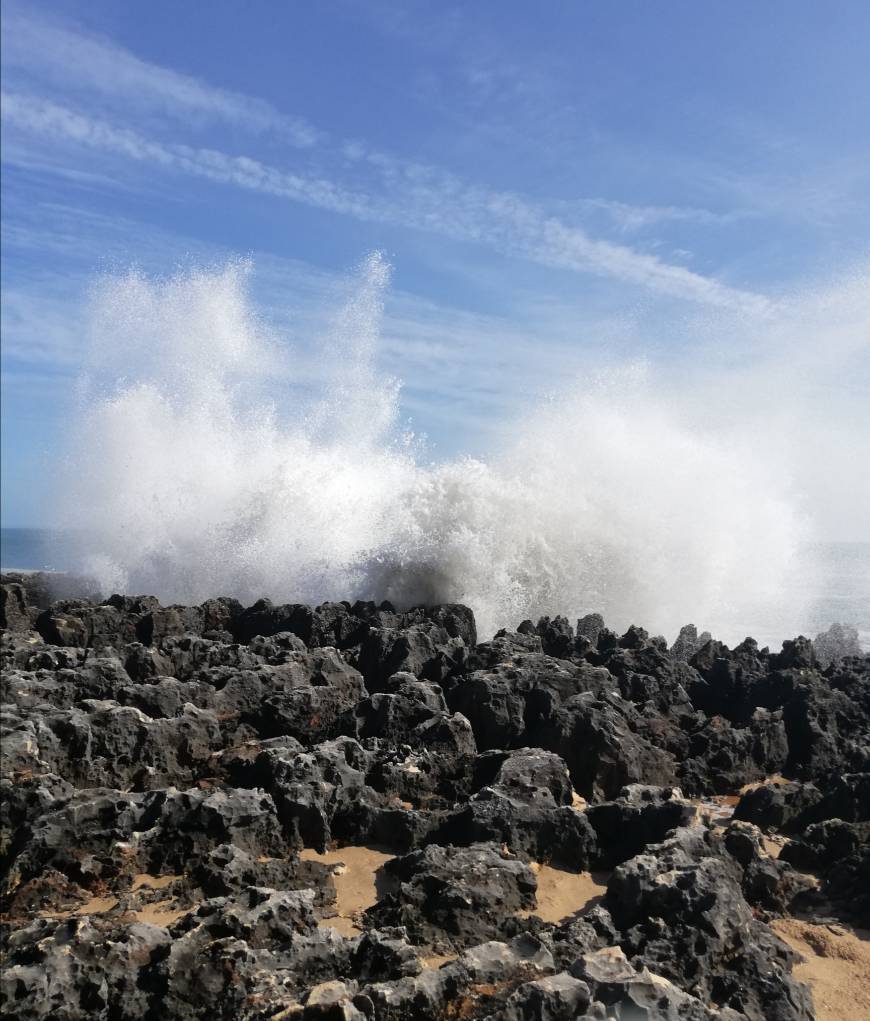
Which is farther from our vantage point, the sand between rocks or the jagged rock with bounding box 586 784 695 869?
the jagged rock with bounding box 586 784 695 869

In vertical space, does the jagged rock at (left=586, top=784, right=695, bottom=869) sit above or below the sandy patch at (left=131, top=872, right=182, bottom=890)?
above

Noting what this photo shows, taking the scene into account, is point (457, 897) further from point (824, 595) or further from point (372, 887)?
point (824, 595)

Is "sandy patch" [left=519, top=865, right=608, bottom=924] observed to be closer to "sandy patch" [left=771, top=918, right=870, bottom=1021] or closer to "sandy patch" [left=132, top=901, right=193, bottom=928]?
"sandy patch" [left=771, top=918, right=870, bottom=1021]

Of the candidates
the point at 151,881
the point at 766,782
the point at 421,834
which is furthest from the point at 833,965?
the point at 151,881

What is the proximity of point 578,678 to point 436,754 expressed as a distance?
9.06ft

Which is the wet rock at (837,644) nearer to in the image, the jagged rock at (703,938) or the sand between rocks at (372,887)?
the sand between rocks at (372,887)

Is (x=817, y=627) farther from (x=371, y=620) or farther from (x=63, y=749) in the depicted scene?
(x=63, y=749)

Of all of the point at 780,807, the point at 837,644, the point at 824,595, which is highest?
the point at 824,595

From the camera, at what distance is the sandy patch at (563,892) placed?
19.6 ft

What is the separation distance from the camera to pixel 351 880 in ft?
21.4

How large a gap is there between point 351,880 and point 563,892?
5.27 ft

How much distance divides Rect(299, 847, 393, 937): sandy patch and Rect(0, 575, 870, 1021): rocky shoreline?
3 centimetres

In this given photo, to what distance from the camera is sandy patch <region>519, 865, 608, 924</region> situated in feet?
19.6

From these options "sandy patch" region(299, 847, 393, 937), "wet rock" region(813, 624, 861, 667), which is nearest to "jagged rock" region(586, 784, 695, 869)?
"sandy patch" region(299, 847, 393, 937)
